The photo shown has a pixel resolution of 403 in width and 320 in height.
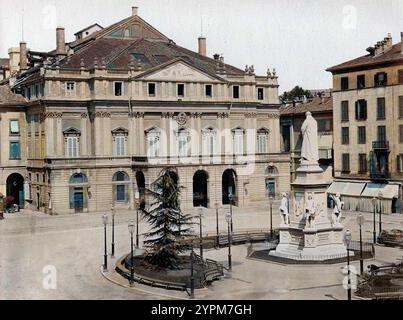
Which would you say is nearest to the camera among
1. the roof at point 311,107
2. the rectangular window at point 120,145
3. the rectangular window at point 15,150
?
the rectangular window at point 120,145

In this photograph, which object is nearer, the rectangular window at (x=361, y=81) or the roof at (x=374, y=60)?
the roof at (x=374, y=60)

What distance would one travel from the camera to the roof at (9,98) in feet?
264

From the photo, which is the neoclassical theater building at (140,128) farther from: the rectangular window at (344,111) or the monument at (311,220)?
the monument at (311,220)

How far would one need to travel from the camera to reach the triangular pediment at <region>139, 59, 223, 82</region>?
77750mm

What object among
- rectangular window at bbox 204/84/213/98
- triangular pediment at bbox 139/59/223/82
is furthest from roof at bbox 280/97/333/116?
triangular pediment at bbox 139/59/223/82

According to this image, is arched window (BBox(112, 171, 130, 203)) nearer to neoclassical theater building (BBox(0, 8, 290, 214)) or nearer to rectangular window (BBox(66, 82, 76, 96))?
neoclassical theater building (BBox(0, 8, 290, 214))

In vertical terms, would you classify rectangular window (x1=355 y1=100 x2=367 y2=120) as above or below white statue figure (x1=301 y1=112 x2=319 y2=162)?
above

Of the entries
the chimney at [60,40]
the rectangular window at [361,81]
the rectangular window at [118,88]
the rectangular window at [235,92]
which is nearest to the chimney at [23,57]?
the chimney at [60,40]

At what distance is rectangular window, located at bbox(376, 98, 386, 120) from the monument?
3021 cm

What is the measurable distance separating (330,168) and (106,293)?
55559 millimetres

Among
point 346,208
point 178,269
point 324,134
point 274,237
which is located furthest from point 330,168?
point 178,269

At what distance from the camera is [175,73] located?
7869 centimetres

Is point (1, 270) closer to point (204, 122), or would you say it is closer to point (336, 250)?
point (336, 250)

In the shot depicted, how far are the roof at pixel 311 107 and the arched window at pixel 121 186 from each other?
84.3ft
